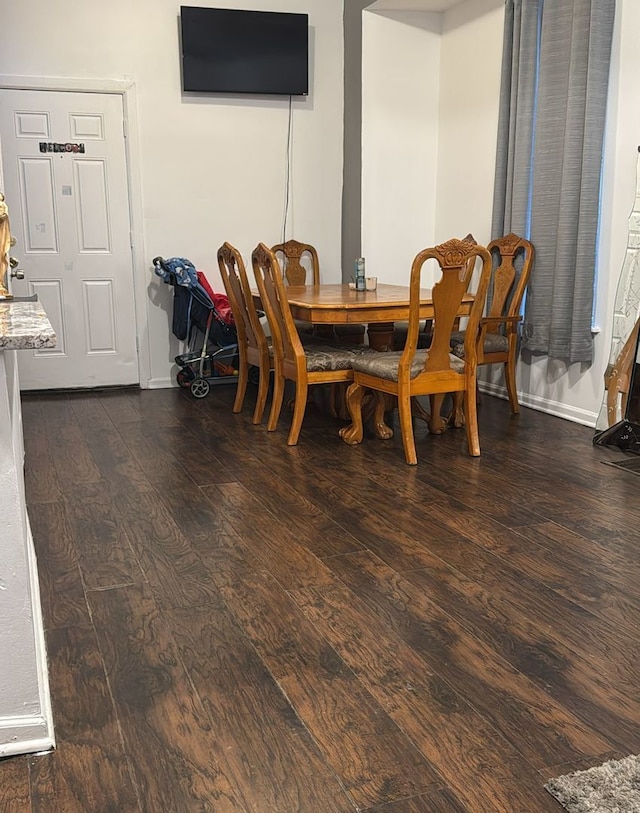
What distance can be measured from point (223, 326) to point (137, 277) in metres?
0.75

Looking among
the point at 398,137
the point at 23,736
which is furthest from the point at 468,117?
the point at 23,736

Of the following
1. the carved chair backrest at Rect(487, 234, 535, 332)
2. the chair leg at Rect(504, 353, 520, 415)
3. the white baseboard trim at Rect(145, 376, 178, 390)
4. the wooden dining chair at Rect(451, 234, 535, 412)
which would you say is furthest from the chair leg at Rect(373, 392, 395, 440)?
the white baseboard trim at Rect(145, 376, 178, 390)

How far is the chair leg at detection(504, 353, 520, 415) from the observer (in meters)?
5.14

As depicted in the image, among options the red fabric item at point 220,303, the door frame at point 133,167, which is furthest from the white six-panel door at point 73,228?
the red fabric item at point 220,303

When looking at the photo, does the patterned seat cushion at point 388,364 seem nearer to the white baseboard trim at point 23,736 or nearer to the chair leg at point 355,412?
the chair leg at point 355,412

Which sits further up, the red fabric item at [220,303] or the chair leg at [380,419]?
the red fabric item at [220,303]

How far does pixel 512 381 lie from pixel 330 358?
132 cm

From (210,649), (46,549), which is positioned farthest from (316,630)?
(46,549)

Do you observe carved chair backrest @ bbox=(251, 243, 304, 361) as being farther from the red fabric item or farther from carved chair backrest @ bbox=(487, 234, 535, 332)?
carved chair backrest @ bbox=(487, 234, 535, 332)

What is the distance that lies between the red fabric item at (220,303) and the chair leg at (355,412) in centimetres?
162

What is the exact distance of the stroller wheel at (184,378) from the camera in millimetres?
6031

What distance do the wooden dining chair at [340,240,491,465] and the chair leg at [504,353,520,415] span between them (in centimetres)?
91

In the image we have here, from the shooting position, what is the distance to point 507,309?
17.5 ft

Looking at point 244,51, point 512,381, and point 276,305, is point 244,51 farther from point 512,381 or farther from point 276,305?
point 512,381
